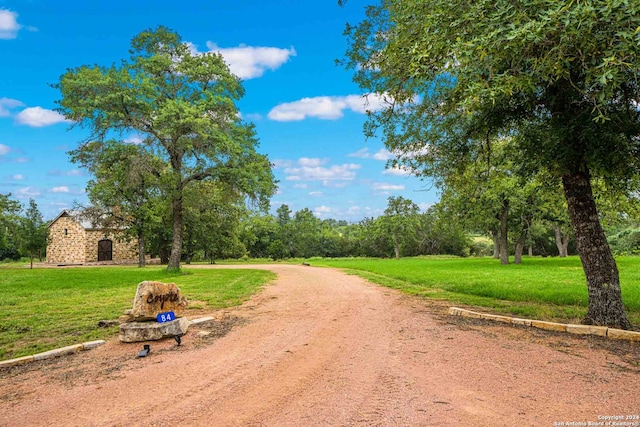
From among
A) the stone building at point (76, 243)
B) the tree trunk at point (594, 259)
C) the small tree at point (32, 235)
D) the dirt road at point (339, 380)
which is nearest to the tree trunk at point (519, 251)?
the tree trunk at point (594, 259)

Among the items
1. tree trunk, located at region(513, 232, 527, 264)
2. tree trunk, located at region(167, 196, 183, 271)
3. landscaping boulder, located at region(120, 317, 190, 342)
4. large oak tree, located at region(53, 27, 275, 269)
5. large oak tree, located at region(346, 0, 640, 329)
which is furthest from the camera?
tree trunk, located at region(513, 232, 527, 264)

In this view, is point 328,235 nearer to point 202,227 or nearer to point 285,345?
point 202,227

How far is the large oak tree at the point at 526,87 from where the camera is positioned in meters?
4.07

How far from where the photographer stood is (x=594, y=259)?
260 inches

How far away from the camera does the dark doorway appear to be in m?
38.4

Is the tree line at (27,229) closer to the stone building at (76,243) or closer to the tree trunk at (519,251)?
the stone building at (76,243)

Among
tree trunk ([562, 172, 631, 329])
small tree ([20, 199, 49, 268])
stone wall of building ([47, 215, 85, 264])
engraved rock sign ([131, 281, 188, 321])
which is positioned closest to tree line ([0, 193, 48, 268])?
small tree ([20, 199, 49, 268])

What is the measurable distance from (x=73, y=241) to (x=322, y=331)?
4035cm

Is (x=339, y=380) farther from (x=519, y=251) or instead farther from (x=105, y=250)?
(x=105, y=250)

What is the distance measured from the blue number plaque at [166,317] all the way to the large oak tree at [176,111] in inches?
478

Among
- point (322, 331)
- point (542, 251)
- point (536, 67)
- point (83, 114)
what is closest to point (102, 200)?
point (83, 114)

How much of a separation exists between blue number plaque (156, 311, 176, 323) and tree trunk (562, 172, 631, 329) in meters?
7.33

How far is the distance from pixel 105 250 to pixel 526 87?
140 ft

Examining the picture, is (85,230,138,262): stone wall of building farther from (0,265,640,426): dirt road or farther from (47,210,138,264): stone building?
(0,265,640,426): dirt road
